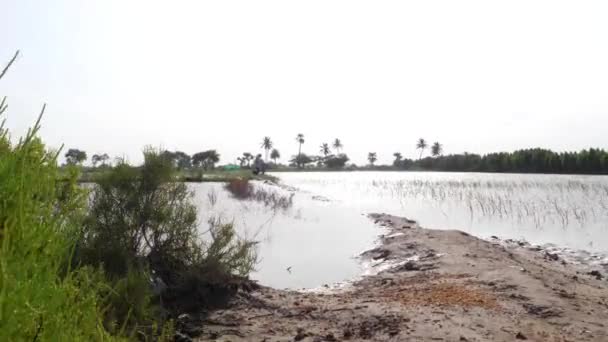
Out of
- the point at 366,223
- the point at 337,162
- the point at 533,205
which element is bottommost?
the point at 366,223

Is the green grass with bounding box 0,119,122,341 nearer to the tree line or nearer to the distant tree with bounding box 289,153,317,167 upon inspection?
the tree line

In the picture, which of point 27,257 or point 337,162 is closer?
point 27,257

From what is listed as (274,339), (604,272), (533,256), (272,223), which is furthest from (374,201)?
(274,339)

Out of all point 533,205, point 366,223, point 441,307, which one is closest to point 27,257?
point 441,307

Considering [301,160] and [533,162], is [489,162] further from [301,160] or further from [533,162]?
[301,160]

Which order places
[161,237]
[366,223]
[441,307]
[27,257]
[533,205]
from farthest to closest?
[533,205]
[366,223]
[161,237]
[441,307]
[27,257]

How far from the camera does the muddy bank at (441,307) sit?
235 inches

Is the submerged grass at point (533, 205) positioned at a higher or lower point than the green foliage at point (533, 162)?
lower

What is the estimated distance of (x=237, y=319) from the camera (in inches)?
284

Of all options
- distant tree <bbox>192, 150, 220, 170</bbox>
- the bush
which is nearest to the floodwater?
the bush

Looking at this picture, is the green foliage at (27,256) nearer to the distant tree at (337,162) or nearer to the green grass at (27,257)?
the green grass at (27,257)

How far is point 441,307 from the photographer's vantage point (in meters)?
7.02

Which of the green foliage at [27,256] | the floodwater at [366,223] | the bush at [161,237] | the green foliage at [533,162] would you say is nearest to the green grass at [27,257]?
the green foliage at [27,256]

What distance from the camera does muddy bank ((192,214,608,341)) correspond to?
5980 millimetres
